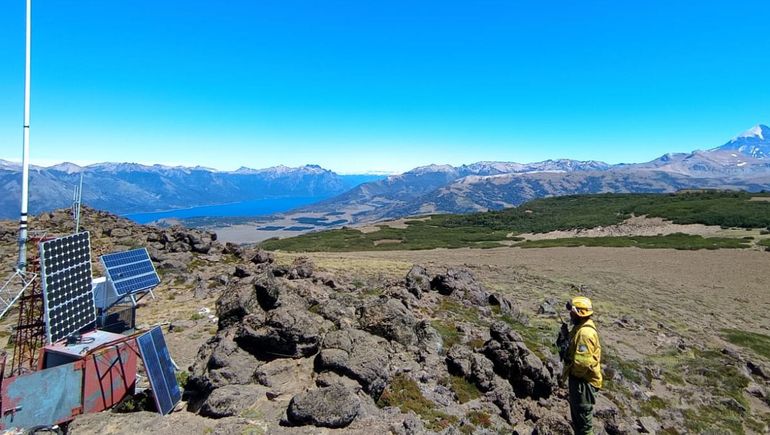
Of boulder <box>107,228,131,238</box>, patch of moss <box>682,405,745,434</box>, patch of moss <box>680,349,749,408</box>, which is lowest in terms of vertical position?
patch of moss <box>682,405,745,434</box>

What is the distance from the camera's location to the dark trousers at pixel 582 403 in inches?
364

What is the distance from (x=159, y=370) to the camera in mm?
10414

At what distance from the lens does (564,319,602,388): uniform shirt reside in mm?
8898

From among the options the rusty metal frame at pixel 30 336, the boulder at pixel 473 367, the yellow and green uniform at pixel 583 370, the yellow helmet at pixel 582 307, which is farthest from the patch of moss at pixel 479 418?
the rusty metal frame at pixel 30 336

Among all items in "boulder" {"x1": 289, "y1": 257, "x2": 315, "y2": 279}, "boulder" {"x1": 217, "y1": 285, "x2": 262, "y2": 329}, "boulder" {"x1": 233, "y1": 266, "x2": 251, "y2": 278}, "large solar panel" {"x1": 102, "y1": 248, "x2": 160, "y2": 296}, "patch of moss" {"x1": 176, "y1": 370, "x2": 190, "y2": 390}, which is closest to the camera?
"patch of moss" {"x1": 176, "y1": 370, "x2": 190, "y2": 390}

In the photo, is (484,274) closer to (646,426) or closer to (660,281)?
(660,281)

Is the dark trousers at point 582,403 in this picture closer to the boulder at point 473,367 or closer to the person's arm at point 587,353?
the person's arm at point 587,353

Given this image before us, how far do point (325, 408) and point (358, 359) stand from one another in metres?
2.68

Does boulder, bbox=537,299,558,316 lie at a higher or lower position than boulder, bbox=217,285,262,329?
lower

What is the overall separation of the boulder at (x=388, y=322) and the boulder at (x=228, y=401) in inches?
216

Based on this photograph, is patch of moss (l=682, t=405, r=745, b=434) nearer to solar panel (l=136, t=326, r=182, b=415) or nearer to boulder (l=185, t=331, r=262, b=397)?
boulder (l=185, t=331, r=262, b=397)

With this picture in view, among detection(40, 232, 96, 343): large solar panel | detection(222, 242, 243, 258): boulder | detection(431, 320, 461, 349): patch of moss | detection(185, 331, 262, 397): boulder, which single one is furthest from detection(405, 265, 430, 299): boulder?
detection(222, 242, 243, 258): boulder

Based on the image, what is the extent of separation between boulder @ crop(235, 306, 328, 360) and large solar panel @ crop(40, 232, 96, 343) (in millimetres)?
4418

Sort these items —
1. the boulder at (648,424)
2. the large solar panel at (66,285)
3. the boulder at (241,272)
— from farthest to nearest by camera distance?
the boulder at (241,272) → the boulder at (648,424) → the large solar panel at (66,285)
